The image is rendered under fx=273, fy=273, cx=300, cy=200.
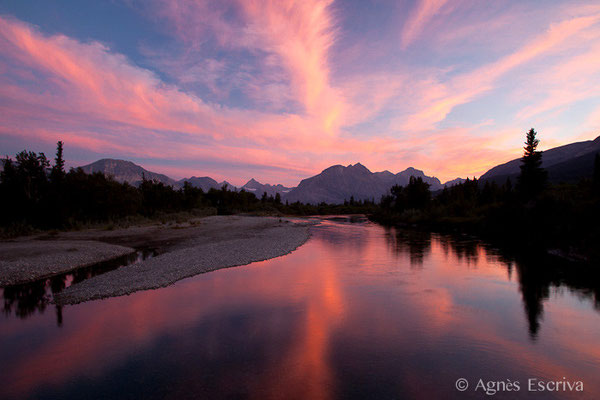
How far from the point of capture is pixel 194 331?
1114cm

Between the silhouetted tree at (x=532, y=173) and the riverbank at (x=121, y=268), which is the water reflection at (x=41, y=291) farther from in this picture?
the silhouetted tree at (x=532, y=173)

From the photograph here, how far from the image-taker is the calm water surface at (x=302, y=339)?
312 inches

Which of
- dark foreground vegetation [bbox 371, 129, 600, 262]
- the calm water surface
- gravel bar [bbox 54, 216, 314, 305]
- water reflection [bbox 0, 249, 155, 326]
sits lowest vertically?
water reflection [bbox 0, 249, 155, 326]

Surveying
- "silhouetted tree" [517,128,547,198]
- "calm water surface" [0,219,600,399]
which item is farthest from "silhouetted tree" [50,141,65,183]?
"silhouetted tree" [517,128,547,198]

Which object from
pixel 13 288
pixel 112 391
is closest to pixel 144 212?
pixel 13 288

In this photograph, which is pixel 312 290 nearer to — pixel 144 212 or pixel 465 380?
pixel 465 380

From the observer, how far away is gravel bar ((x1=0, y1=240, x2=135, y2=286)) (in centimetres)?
1827

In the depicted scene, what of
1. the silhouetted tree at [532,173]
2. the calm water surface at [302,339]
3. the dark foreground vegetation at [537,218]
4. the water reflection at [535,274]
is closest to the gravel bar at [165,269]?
the calm water surface at [302,339]

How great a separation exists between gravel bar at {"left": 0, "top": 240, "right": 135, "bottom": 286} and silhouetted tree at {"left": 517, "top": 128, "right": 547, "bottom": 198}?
67776 mm

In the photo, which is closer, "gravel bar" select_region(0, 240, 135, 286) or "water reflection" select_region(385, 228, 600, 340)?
"water reflection" select_region(385, 228, 600, 340)

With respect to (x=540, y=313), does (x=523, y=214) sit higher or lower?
higher

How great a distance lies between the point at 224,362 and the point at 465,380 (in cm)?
751

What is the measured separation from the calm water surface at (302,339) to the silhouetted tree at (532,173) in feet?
144

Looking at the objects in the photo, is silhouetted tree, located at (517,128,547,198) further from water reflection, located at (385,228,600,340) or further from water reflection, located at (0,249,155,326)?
water reflection, located at (0,249,155,326)
